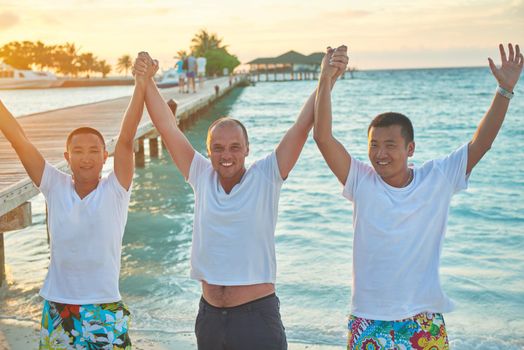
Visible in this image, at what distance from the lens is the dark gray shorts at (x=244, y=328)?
3.22m

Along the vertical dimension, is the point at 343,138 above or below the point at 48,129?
below

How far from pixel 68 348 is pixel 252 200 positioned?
113 cm

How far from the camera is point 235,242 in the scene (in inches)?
129

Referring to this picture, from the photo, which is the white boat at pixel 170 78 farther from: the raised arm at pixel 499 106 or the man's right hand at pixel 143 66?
the raised arm at pixel 499 106

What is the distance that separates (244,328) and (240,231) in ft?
1.49

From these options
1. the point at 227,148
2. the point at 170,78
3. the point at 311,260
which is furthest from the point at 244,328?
the point at 170,78

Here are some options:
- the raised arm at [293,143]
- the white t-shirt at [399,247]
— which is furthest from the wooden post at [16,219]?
the white t-shirt at [399,247]

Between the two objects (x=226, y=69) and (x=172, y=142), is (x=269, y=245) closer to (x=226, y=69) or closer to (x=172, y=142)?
(x=172, y=142)

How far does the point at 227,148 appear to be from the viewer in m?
3.34

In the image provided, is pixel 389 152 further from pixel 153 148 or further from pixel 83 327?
pixel 153 148

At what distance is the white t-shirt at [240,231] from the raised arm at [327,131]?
10.3 inches

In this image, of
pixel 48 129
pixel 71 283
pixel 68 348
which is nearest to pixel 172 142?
pixel 71 283

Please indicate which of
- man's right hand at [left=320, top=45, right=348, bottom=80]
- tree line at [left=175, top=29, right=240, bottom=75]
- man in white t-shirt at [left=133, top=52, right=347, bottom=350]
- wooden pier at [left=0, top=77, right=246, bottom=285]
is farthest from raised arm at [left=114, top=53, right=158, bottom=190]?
tree line at [left=175, top=29, right=240, bottom=75]

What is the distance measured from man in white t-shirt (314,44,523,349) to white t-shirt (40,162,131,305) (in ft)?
3.65
